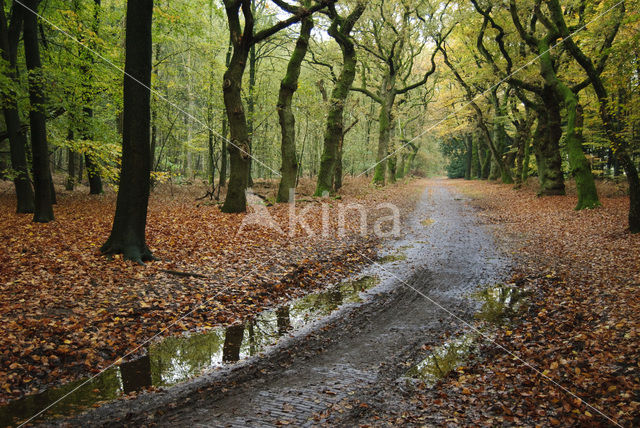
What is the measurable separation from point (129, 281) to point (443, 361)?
594 centimetres

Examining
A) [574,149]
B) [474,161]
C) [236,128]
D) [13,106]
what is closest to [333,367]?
A: [236,128]

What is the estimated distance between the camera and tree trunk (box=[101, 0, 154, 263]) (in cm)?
766

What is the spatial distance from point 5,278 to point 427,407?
7.53 meters

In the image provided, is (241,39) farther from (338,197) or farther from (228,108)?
(338,197)

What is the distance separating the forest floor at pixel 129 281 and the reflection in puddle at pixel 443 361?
129 inches

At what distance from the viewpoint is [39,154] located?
10.7 m

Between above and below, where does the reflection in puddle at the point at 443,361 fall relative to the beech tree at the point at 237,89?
below

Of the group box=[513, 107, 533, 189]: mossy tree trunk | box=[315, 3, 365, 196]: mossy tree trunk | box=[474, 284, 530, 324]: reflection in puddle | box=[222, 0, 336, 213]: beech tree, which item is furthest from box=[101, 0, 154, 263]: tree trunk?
box=[513, 107, 533, 189]: mossy tree trunk

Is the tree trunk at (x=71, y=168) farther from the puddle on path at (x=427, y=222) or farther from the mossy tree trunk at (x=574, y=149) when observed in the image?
the mossy tree trunk at (x=574, y=149)

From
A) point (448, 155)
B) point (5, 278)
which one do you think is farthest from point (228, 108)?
point (448, 155)

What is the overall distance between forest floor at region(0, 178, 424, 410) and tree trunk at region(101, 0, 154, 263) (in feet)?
1.73

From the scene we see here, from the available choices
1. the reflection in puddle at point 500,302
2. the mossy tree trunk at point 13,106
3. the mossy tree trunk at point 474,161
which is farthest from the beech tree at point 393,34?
the mossy tree trunk at point 474,161

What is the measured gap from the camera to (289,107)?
683 inches

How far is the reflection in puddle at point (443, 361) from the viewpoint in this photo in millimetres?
4961
